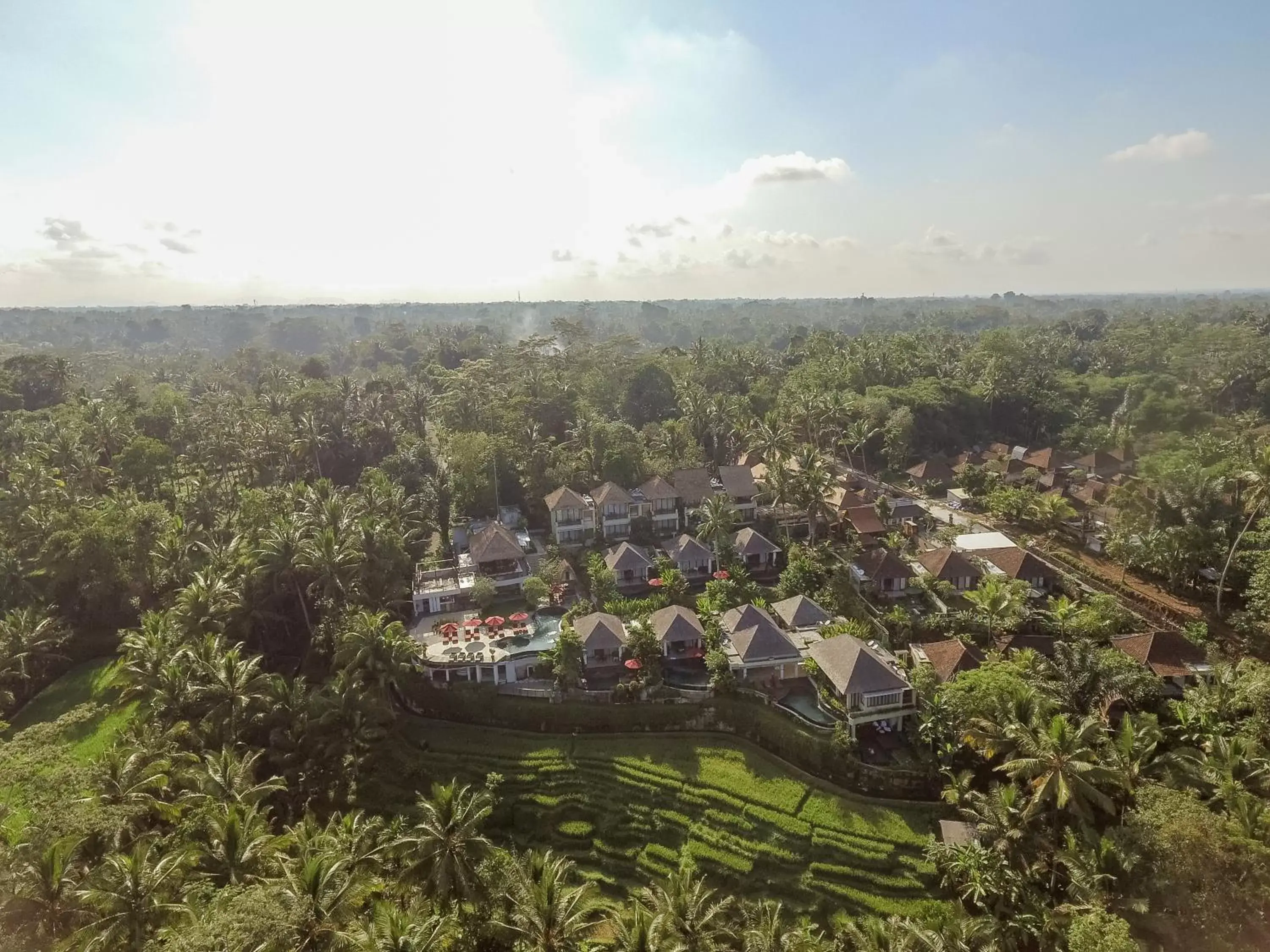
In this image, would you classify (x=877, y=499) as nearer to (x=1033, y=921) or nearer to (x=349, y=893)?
(x=1033, y=921)

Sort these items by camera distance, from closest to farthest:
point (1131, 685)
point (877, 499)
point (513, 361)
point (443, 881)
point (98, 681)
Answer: point (443, 881) < point (1131, 685) < point (98, 681) < point (877, 499) < point (513, 361)

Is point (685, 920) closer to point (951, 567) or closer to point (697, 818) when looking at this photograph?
point (697, 818)

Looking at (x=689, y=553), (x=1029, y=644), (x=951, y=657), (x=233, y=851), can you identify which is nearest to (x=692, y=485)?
(x=689, y=553)

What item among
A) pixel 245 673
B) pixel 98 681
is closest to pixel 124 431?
pixel 98 681

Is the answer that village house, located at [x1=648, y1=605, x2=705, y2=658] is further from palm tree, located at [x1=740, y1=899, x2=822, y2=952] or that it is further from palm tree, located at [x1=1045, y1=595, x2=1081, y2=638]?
palm tree, located at [x1=1045, y1=595, x2=1081, y2=638]

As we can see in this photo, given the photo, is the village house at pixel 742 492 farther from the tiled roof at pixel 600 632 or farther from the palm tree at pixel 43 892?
the palm tree at pixel 43 892
